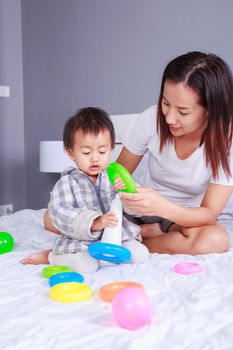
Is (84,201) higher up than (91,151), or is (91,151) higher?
(91,151)

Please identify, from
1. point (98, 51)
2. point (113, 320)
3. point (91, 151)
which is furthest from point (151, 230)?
point (98, 51)

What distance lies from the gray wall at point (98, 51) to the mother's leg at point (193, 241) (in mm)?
1205

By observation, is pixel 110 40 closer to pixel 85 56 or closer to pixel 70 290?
pixel 85 56

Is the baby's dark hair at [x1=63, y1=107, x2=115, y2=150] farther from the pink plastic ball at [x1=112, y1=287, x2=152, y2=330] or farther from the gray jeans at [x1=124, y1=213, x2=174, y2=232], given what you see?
the pink plastic ball at [x1=112, y1=287, x2=152, y2=330]

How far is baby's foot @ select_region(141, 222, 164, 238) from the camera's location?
1564 mm

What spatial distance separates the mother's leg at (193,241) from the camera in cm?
137

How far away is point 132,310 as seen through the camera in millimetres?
765

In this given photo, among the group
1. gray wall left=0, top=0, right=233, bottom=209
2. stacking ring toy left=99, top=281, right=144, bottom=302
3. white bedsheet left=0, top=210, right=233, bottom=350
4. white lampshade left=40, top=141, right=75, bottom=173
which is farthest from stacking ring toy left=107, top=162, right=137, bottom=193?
white lampshade left=40, top=141, right=75, bottom=173

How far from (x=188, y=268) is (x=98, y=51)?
2.20 metres

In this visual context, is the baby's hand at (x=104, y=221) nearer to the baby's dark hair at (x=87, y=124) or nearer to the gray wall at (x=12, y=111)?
the baby's dark hair at (x=87, y=124)

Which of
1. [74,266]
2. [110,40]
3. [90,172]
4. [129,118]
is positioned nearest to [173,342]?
[74,266]

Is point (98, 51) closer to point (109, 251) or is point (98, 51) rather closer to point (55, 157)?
point (55, 157)

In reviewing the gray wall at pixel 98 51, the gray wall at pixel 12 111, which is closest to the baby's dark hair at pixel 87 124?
the gray wall at pixel 98 51

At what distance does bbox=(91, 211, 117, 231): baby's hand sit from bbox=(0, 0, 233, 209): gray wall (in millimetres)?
1410
